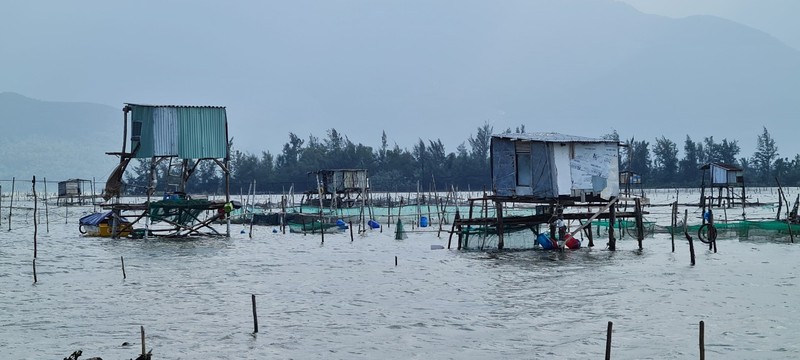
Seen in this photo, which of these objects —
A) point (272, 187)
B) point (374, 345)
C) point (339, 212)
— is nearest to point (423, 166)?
point (272, 187)

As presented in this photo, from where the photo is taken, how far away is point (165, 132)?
1275 inches

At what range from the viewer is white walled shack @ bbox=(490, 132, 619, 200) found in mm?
26641

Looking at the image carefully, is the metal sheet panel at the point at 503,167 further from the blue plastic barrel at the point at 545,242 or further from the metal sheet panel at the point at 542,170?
the blue plastic barrel at the point at 545,242

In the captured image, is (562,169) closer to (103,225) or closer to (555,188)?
(555,188)

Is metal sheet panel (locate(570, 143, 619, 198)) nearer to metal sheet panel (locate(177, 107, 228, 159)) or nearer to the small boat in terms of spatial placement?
metal sheet panel (locate(177, 107, 228, 159))

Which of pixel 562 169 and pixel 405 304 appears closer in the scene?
pixel 405 304

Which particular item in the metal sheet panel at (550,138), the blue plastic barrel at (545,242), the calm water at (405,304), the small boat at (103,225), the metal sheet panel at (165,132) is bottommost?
the calm water at (405,304)

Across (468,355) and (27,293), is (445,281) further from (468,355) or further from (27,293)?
(27,293)

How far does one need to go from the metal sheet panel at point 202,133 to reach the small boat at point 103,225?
4.01 meters

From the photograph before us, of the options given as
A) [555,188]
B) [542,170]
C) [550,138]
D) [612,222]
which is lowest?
[612,222]

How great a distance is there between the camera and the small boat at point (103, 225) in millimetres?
33500

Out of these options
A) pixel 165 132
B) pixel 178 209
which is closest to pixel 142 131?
pixel 165 132

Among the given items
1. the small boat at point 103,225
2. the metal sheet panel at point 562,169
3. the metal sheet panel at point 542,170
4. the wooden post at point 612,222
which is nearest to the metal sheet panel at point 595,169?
the metal sheet panel at point 562,169

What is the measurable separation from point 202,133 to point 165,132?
1.46 meters
